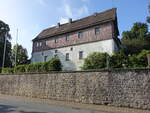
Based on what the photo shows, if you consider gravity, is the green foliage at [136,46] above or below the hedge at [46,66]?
above

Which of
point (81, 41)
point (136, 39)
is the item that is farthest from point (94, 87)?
point (136, 39)

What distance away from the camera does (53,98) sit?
568 inches

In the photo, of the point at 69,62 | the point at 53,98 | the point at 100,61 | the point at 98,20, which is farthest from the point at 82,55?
the point at 53,98

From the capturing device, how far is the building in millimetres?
22703

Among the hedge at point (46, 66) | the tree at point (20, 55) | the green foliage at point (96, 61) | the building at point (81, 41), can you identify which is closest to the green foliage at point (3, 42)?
the tree at point (20, 55)

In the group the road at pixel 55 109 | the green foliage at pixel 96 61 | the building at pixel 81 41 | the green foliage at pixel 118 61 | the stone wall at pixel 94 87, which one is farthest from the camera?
the building at pixel 81 41

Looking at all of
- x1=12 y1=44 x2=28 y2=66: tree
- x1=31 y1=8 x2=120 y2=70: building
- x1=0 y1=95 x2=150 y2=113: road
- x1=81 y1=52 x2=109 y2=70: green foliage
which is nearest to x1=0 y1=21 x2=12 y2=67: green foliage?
x1=12 y1=44 x2=28 y2=66: tree

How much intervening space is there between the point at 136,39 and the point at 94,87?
23.3 meters

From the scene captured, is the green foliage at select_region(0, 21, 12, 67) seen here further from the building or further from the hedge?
the hedge

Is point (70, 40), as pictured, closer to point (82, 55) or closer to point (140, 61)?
point (82, 55)

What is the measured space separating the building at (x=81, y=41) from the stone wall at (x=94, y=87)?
375 inches

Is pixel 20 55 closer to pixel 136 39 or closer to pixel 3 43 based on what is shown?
pixel 3 43

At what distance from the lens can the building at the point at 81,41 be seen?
2270cm

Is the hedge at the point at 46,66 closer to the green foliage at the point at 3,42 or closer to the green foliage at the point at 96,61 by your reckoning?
the green foliage at the point at 96,61
